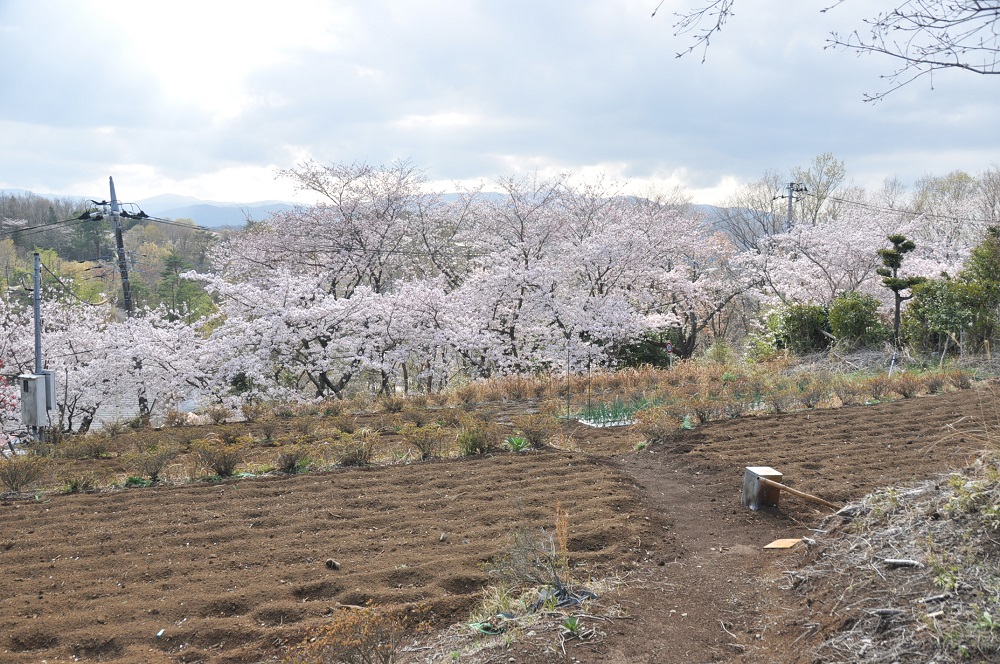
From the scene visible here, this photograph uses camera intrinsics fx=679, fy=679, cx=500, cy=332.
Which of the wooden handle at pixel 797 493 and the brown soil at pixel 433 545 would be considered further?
the wooden handle at pixel 797 493

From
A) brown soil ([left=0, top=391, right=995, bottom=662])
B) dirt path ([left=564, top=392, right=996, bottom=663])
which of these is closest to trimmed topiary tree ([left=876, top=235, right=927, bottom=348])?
dirt path ([left=564, top=392, right=996, bottom=663])

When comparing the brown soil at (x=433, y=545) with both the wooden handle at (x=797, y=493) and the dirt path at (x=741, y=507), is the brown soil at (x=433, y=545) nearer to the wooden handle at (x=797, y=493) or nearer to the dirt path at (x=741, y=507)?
the dirt path at (x=741, y=507)

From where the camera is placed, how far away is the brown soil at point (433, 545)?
3346 millimetres

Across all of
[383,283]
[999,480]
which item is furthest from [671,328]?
[999,480]

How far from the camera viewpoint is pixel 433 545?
4.48 meters

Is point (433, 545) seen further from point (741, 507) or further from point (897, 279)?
point (897, 279)

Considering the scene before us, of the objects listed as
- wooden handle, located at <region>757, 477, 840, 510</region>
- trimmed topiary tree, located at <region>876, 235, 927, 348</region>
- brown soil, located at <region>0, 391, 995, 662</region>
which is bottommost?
brown soil, located at <region>0, 391, 995, 662</region>

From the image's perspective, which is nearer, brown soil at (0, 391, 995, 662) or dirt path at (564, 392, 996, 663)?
dirt path at (564, 392, 996, 663)

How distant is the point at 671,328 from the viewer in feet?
63.8

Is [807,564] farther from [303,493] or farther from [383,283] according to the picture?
[383,283]

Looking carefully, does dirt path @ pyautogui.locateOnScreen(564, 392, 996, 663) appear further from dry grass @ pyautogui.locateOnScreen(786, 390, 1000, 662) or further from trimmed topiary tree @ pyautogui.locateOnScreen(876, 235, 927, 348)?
trimmed topiary tree @ pyautogui.locateOnScreen(876, 235, 927, 348)

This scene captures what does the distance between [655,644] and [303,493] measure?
3588mm

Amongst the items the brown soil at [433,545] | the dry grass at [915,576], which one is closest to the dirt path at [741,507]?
the brown soil at [433,545]

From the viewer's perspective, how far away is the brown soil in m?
3.35
